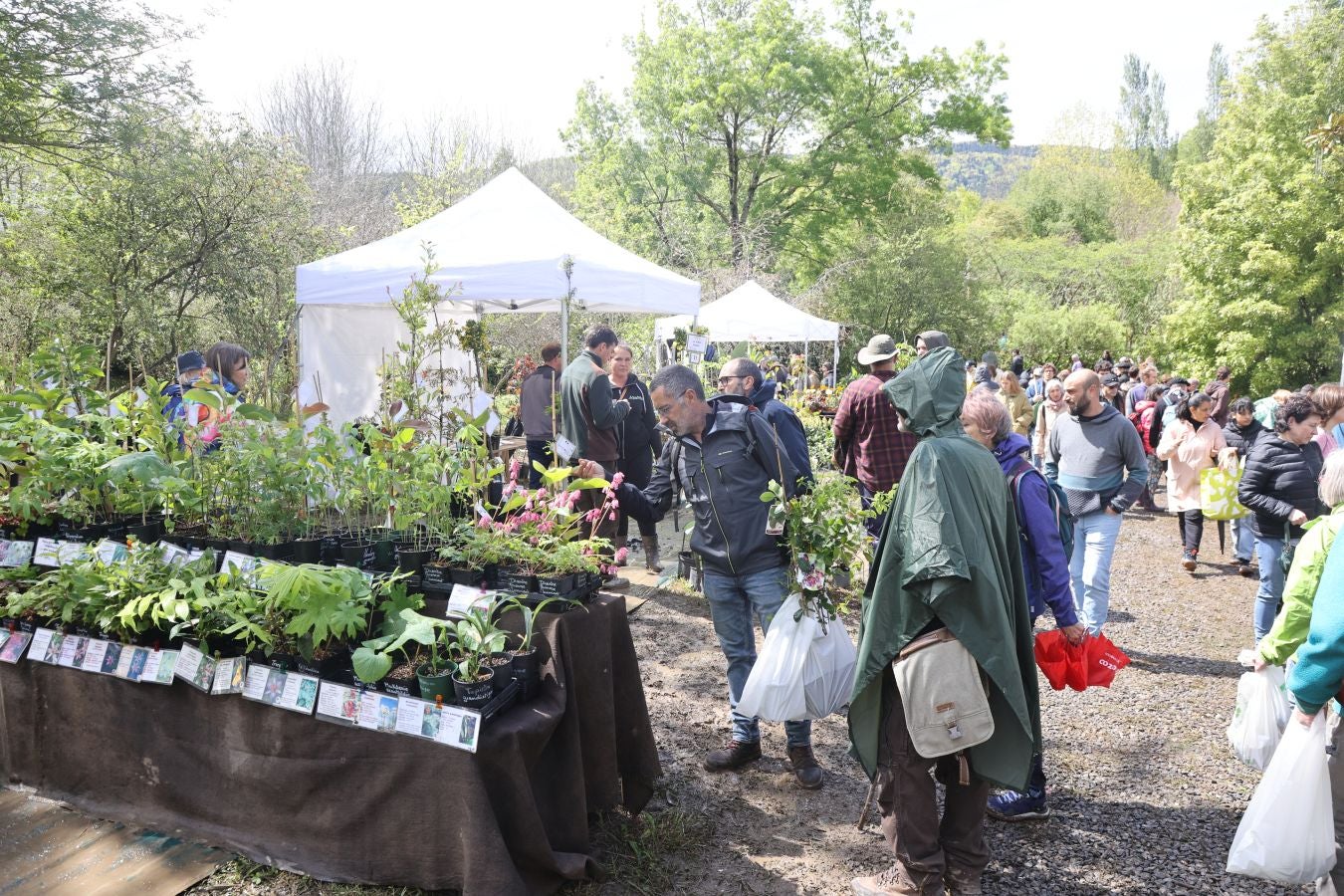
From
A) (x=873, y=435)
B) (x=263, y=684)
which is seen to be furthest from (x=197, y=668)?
(x=873, y=435)

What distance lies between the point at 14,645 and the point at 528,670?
190 centimetres

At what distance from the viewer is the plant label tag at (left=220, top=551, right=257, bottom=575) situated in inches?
106

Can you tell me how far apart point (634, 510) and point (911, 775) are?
1.72 meters

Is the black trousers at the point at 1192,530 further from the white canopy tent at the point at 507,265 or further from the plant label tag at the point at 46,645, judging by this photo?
the plant label tag at the point at 46,645

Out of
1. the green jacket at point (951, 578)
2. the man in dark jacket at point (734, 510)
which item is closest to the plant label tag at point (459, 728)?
the green jacket at point (951, 578)

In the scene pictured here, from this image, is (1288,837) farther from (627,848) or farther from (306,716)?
(306,716)

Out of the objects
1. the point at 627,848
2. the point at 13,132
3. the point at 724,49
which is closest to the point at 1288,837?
the point at 627,848

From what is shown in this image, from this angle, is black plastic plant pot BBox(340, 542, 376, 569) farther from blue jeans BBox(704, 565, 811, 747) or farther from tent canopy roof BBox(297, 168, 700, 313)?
tent canopy roof BBox(297, 168, 700, 313)

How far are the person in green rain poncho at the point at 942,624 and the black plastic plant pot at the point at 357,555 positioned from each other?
1.72m

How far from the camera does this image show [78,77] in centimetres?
903

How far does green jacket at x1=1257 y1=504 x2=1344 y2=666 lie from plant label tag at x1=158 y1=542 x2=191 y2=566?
352 cm

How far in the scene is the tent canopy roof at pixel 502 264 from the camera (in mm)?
6172

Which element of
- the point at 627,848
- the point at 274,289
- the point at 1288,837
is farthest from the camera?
the point at 274,289

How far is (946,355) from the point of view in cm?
252
